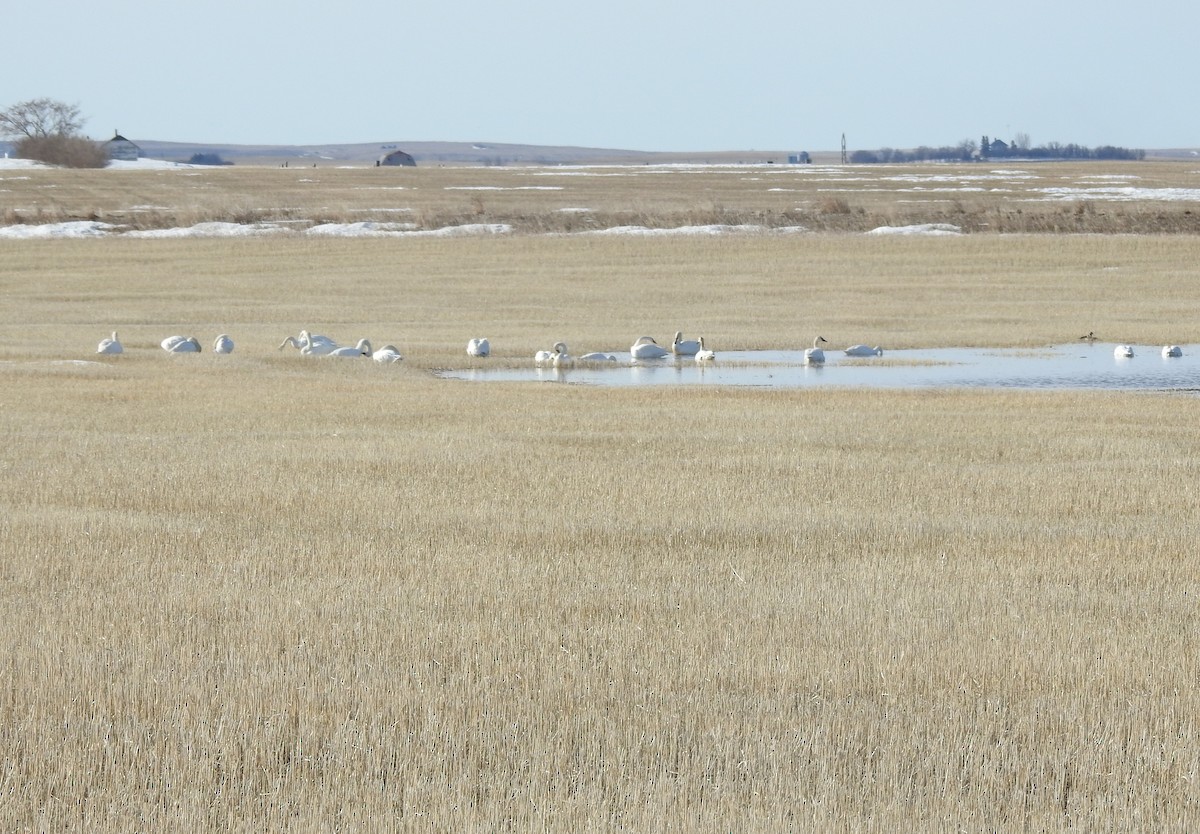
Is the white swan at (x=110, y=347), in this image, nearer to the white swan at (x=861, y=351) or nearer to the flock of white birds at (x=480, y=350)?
the flock of white birds at (x=480, y=350)

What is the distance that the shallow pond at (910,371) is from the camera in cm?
2481

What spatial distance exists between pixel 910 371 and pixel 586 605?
19.1 meters

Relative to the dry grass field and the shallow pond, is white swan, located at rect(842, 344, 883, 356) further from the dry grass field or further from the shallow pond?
the dry grass field

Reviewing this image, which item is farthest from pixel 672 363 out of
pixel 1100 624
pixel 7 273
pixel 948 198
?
pixel 948 198

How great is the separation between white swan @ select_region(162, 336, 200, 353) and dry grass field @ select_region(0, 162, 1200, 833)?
3017 millimetres

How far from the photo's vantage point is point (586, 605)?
334 inches

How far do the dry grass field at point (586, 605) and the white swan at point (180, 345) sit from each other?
302cm

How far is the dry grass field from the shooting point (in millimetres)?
5559

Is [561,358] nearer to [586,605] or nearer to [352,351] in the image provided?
[352,351]

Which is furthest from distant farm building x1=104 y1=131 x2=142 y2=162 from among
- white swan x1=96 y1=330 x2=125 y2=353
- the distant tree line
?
white swan x1=96 y1=330 x2=125 y2=353

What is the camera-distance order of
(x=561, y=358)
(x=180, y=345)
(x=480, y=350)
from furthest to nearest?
(x=480, y=350), (x=180, y=345), (x=561, y=358)

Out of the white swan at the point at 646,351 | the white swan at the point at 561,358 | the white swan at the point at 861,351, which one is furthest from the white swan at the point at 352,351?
the white swan at the point at 861,351

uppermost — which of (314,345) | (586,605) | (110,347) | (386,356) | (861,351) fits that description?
(586,605)

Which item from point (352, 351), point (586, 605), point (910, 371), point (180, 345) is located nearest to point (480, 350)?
point (352, 351)
